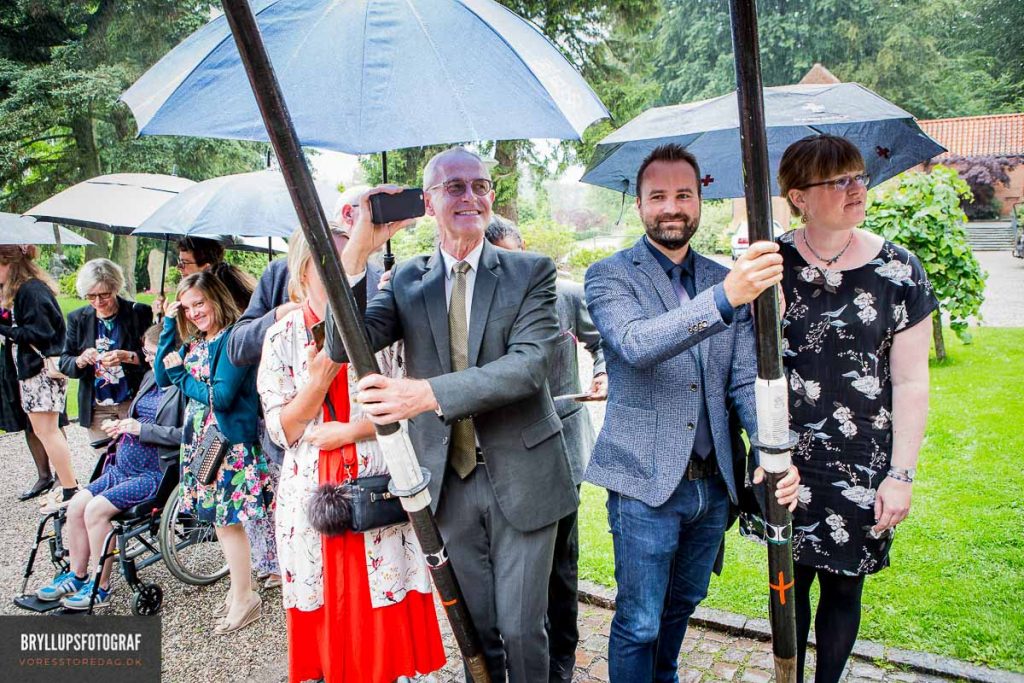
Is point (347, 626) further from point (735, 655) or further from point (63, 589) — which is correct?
point (63, 589)

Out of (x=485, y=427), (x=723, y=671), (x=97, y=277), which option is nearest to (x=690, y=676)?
(x=723, y=671)

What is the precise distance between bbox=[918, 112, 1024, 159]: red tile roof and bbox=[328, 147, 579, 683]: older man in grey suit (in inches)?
1549

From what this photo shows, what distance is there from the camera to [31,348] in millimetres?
6477

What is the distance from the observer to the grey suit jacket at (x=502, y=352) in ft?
8.16

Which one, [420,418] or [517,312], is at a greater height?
[517,312]

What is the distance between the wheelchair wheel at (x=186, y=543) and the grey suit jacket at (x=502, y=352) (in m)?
2.49

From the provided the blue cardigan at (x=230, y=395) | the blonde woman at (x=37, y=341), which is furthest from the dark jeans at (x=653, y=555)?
the blonde woman at (x=37, y=341)

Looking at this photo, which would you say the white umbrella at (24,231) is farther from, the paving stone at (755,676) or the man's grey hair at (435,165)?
the paving stone at (755,676)

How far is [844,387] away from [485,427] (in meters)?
1.31

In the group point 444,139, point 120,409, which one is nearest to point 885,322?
point 444,139

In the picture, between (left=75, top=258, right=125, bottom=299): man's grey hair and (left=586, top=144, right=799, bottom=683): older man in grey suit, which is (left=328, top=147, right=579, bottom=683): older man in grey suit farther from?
(left=75, top=258, right=125, bottom=299): man's grey hair

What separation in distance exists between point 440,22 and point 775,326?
1.38 meters

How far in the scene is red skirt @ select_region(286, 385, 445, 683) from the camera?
110 inches

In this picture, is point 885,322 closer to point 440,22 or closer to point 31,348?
point 440,22
